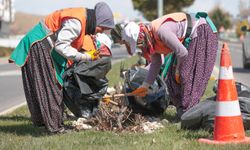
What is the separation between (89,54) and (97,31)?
31 cm

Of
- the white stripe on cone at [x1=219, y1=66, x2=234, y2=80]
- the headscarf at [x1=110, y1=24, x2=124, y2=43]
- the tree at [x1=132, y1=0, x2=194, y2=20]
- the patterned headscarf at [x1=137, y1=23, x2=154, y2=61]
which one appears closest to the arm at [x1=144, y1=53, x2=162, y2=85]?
the patterned headscarf at [x1=137, y1=23, x2=154, y2=61]

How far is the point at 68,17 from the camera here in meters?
6.14

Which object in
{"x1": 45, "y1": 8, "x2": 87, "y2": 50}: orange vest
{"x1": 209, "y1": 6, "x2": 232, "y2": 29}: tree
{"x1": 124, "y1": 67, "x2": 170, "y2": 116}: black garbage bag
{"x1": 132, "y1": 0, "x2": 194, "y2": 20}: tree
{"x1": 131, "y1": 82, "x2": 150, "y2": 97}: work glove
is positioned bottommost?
{"x1": 209, "y1": 6, "x2": 232, "y2": 29}: tree

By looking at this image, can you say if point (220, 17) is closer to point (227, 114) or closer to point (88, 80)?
point (88, 80)

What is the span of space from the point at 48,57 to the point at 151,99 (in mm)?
1846

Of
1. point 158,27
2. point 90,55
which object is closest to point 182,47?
point 158,27

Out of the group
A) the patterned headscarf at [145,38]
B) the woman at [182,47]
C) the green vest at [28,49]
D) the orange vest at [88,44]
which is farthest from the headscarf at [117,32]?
the green vest at [28,49]

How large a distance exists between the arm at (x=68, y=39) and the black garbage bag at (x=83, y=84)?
0.53m

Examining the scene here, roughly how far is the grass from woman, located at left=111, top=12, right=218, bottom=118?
20.8 inches

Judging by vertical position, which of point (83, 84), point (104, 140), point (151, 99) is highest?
point (83, 84)

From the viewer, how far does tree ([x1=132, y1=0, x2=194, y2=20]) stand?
1775 inches

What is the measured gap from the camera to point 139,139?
229 inches

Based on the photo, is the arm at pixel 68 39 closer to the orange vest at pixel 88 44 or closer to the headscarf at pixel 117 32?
the headscarf at pixel 117 32

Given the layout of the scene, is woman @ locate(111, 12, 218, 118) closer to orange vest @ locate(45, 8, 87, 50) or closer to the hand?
the hand
